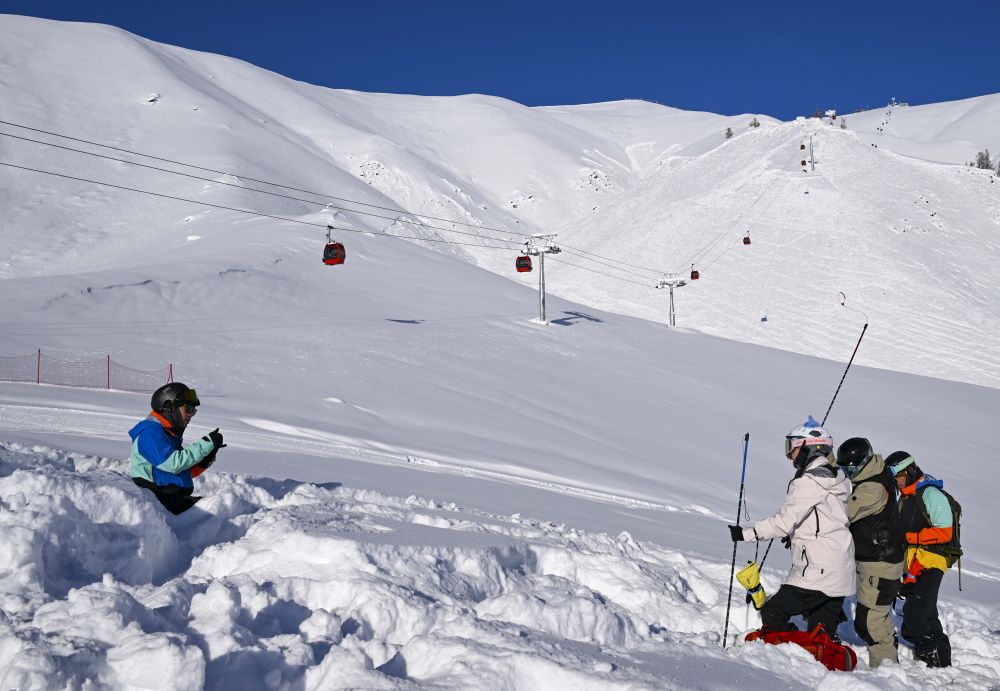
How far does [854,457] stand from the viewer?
19.5 ft

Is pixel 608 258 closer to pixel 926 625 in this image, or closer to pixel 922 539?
pixel 922 539

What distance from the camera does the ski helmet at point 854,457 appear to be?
5941mm

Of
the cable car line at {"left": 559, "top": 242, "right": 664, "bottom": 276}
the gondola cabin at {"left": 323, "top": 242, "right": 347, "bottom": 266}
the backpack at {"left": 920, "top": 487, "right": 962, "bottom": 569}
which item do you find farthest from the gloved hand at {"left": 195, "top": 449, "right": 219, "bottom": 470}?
the cable car line at {"left": 559, "top": 242, "right": 664, "bottom": 276}

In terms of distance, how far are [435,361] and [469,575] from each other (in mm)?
19289

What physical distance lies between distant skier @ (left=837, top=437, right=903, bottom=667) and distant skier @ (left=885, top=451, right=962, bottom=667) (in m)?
0.32

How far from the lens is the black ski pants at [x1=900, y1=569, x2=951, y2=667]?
5934mm

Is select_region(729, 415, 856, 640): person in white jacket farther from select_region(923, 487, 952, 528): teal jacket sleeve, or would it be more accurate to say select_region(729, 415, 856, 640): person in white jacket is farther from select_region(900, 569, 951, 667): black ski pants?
select_region(923, 487, 952, 528): teal jacket sleeve

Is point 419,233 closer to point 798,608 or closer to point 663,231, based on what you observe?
point 663,231

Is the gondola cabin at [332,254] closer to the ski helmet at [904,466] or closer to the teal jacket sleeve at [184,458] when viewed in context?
the teal jacket sleeve at [184,458]

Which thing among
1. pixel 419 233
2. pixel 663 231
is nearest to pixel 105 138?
pixel 419 233

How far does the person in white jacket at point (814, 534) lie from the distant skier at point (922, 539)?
2.78 ft

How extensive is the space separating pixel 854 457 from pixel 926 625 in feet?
4.56

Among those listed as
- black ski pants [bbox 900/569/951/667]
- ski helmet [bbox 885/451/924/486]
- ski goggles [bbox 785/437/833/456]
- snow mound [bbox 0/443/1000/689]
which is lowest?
black ski pants [bbox 900/569/951/667]

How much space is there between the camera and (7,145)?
65688 mm
